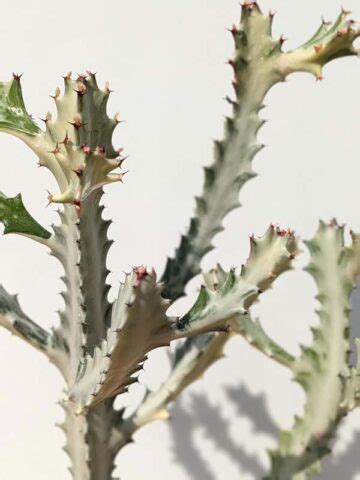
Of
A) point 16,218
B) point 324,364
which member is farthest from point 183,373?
point 16,218

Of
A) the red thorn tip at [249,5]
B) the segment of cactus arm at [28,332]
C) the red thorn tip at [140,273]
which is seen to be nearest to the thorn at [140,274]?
the red thorn tip at [140,273]

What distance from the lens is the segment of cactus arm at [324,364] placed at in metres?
0.93

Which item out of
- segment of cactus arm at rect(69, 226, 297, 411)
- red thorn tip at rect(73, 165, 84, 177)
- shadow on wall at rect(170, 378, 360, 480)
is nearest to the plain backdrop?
shadow on wall at rect(170, 378, 360, 480)

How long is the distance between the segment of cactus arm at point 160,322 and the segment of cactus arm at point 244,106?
0.52ft

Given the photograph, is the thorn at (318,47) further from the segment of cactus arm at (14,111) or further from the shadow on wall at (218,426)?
the shadow on wall at (218,426)

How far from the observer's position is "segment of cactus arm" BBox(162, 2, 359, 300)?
746 millimetres

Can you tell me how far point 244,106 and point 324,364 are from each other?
379 millimetres

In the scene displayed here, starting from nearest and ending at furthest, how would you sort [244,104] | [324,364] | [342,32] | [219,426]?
[342,32], [244,104], [324,364], [219,426]

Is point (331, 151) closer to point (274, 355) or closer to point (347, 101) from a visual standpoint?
point (347, 101)

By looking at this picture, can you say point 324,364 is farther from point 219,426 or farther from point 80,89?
point 80,89

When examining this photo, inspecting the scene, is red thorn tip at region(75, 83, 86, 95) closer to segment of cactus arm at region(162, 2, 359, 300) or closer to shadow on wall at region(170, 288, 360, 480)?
segment of cactus arm at region(162, 2, 359, 300)

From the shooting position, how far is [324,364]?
0.96m

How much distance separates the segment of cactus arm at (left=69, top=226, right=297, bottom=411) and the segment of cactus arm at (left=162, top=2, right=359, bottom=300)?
0.16 m

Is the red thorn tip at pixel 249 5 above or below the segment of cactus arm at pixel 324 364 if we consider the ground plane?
above
